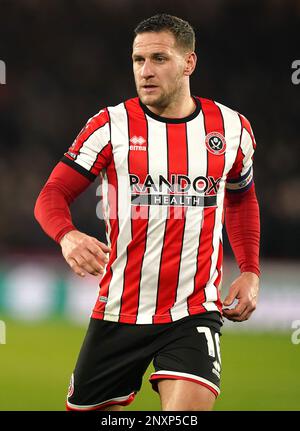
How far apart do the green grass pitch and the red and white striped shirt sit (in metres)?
2.54

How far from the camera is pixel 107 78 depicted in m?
13.0

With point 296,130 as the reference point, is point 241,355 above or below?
below

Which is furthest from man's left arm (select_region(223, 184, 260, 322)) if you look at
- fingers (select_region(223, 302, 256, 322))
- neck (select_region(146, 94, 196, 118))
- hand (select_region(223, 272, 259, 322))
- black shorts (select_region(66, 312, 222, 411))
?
neck (select_region(146, 94, 196, 118))

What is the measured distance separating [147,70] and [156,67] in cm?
5

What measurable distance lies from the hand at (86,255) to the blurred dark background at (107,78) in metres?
8.00

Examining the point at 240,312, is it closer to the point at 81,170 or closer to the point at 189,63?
the point at 81,170

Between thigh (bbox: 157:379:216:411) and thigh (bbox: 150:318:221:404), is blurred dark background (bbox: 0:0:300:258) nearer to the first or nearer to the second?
thigh (bbox: 150:318:221:404)

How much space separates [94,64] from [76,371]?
9957mm

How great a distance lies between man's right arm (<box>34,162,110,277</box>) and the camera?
121 inches

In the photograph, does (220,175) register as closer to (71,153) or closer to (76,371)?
(71,153)

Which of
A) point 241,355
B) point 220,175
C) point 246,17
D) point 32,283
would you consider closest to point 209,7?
point 246,17

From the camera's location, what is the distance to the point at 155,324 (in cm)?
363

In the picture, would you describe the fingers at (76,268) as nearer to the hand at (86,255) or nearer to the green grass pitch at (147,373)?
the hand at (86,255)

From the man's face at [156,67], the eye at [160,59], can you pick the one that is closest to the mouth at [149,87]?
the man's face at [156,67]
